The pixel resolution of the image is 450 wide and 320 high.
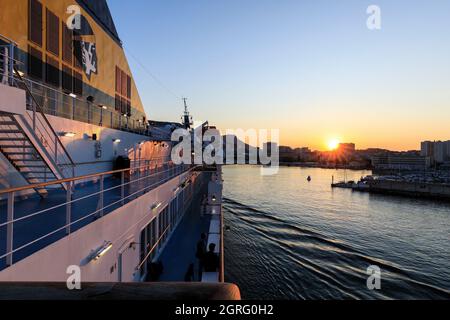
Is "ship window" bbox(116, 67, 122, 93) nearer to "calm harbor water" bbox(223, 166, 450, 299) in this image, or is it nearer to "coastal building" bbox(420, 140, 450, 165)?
"calm harbor water" bbox(223, 166, 450, 299)

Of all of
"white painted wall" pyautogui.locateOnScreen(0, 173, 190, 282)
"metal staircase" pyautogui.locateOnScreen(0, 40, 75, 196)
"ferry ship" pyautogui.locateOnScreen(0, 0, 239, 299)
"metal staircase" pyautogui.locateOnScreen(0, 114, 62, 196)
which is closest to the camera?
"white painted wall" pyautogui.locateOnScreen(0, 173, 190, 282)

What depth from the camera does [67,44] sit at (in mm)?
9086

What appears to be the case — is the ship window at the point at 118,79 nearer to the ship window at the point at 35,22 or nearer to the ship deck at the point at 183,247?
the ship window at the point at 35,22

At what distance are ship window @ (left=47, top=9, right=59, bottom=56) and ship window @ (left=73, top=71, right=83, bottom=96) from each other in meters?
1.14

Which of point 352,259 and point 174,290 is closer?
point 174,290

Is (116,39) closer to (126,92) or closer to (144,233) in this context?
(126,92)

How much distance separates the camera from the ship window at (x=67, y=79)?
29.6 feet

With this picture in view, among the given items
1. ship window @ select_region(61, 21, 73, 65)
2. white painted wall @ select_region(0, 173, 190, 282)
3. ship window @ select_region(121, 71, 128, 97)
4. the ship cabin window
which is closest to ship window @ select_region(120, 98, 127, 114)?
the ship cabin window

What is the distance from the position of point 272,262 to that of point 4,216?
14126 millimetres

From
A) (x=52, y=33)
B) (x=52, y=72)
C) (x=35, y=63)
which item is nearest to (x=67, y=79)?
(x=52, y=72)

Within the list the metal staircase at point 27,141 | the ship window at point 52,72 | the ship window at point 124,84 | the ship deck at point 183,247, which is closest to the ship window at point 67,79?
the ship window at point 52,72

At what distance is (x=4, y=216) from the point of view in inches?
184

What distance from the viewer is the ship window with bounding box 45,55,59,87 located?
8.18 meters
